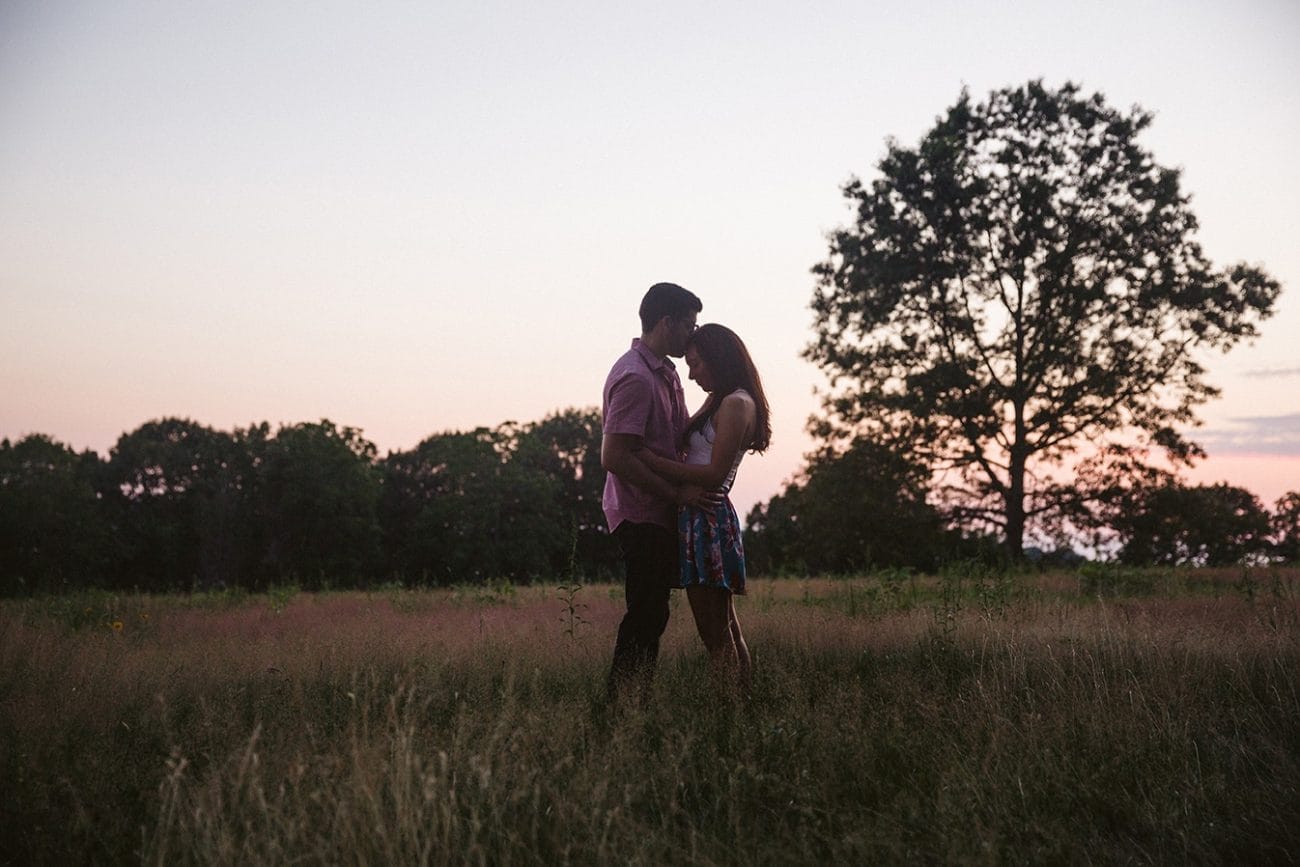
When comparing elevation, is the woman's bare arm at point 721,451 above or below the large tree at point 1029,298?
below

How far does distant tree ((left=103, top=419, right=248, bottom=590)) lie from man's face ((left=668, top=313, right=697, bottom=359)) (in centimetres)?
5020

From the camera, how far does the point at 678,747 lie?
13.8 ft

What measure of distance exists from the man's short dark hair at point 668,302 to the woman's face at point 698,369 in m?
0.21

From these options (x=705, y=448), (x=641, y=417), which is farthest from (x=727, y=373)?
(x=641, y=417)

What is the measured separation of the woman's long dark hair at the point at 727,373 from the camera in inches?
180

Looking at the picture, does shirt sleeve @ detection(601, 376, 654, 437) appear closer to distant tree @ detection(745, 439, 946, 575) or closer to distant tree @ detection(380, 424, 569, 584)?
distant tree @ detection(745, 439, 946, 575)

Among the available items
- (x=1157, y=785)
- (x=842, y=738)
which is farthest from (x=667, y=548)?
(x=1157, y=785)

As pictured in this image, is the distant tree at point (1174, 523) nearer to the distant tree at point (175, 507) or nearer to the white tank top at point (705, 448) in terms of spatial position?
the white tank top at point (705, 448)

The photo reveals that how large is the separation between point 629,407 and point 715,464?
55 centimetres

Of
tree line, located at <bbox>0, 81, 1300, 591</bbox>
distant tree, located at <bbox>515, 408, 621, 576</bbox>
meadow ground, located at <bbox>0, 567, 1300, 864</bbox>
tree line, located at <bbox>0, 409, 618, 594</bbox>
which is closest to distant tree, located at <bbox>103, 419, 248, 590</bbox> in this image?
tree line, located at <bbox>0, 409, 618, 594</bbox>

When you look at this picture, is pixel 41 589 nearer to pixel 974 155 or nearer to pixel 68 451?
pixel 974 155

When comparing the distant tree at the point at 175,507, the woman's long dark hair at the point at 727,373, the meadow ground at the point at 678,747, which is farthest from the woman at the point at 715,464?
the distant tree at the point at 175,507

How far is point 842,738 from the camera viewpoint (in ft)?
13.5

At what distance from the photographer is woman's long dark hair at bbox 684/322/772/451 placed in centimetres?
457
